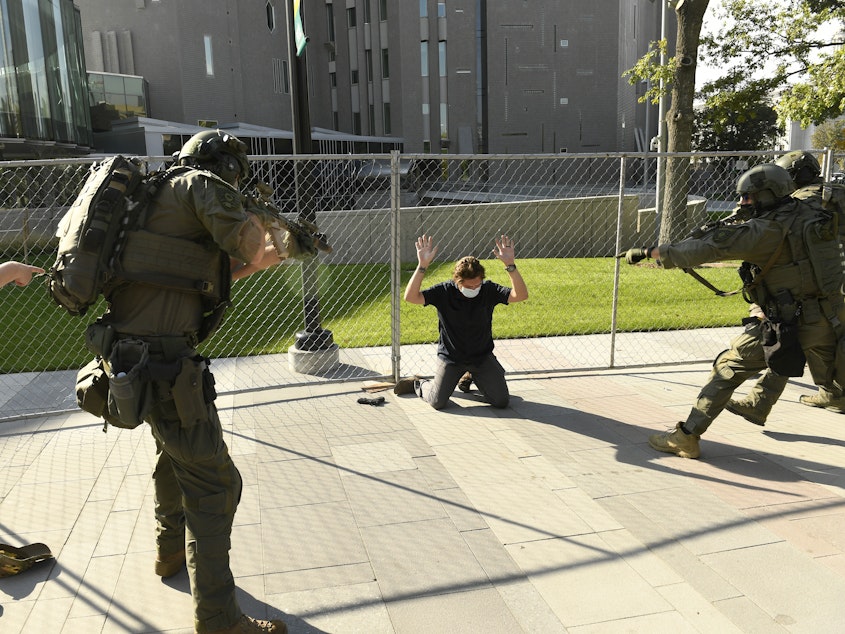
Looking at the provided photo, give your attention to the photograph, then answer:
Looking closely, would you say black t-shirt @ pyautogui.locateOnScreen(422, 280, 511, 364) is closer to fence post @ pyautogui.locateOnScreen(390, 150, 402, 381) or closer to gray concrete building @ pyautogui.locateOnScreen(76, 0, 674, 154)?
fence post @ pyautogui.locateOnScreen(390, 150, 402, 381)

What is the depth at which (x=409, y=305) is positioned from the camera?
10703 millimetres

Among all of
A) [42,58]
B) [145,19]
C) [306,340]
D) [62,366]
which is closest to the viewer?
[306,340]

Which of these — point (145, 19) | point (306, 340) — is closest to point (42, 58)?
point (145, 19)

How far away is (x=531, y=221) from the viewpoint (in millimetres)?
15430

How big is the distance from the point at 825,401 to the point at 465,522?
11.6 feet

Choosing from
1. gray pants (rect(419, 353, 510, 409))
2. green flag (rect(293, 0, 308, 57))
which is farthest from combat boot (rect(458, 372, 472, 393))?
green flag (rect(293, 0, 308, 57))

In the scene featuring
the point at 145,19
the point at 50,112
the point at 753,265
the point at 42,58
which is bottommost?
the point at 753,265

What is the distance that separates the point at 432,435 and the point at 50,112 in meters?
23.5

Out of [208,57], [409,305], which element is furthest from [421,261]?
[208,57]

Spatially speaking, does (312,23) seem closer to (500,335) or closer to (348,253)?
(348,253)

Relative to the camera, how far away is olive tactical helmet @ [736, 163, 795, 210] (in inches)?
178

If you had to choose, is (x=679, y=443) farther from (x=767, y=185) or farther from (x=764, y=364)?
(x=767, y=185)

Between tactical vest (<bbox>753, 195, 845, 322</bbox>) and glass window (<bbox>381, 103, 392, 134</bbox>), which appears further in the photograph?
glass window (<bbox>381, 103, 392, 134</bbox>)

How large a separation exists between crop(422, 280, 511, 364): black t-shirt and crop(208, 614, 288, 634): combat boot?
A: 3189 millimetres
